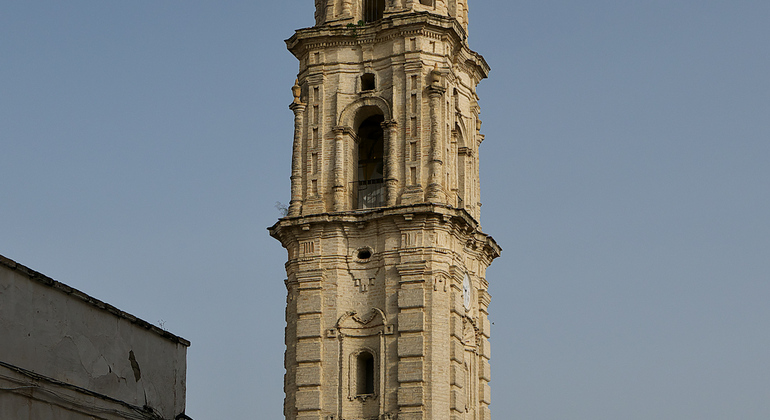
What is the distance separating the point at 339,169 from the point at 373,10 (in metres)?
5.85

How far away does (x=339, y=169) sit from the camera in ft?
140

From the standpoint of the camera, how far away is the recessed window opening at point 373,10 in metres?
45.4

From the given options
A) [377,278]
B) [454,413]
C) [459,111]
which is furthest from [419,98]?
[454,413]

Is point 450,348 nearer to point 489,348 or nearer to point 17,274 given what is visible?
point 489,348

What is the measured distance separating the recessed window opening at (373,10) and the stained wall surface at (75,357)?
76.6 feet

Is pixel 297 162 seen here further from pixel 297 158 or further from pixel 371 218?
pixel 371 218

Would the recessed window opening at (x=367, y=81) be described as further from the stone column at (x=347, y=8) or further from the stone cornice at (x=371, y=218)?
the stone cornice at (x=371, y=218)

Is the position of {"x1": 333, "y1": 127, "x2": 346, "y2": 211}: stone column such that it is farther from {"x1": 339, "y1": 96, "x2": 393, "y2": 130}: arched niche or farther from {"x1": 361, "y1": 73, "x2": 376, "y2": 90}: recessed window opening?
{"x1": 361, "y1": 73, "x2": 376, "y2": 90}: recessed window opening

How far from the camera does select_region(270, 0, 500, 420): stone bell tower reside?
4034 cm

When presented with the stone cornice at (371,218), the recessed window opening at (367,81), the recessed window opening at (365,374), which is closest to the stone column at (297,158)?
the stone cornice at (371,218)

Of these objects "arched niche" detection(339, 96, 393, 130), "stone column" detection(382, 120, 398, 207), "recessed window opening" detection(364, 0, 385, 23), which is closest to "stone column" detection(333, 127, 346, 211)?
"arched niche" detection(339, 96, 393, 130)

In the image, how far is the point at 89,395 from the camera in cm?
2100

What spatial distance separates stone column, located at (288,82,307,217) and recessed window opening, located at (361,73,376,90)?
185 cm

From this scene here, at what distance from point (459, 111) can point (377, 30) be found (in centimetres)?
351
